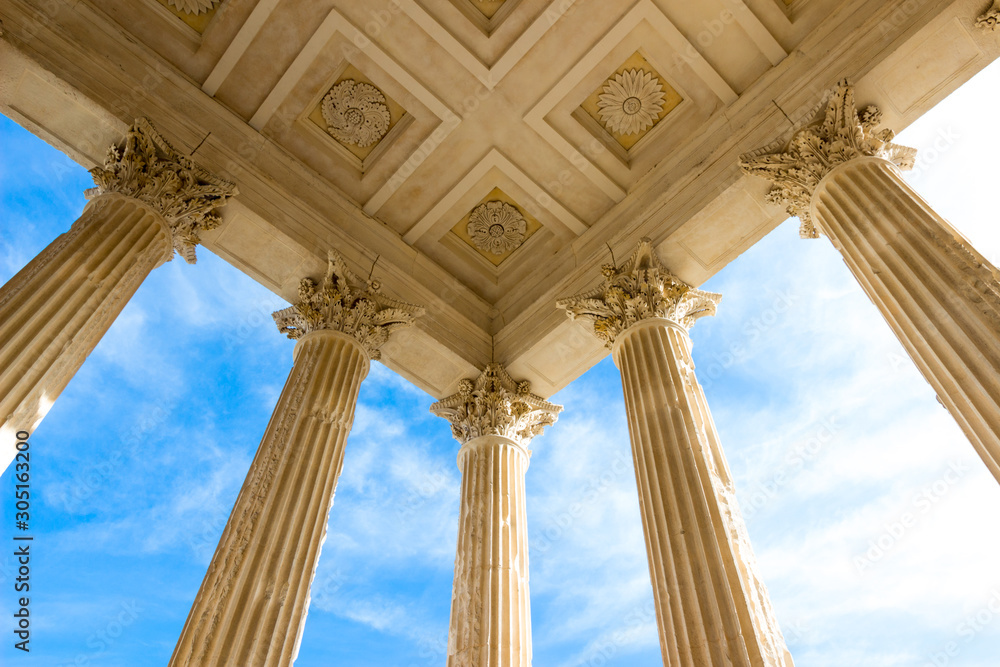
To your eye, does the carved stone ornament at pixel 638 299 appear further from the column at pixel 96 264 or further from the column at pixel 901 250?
the column at pixel 96 264

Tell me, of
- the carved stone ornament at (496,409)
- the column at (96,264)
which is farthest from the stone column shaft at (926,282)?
the column at (96,264)

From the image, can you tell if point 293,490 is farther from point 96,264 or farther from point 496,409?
point 496,409

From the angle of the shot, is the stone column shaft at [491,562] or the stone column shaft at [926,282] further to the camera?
the stone column shaft at [491,562]

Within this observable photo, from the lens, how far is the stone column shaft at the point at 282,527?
11.5 meters

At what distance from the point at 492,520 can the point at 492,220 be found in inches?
356

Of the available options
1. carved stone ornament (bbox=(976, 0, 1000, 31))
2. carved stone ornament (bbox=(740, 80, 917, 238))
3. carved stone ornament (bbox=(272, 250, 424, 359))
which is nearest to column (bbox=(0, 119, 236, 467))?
carved stone ornament (bbox=(272, 250, 424, 359))

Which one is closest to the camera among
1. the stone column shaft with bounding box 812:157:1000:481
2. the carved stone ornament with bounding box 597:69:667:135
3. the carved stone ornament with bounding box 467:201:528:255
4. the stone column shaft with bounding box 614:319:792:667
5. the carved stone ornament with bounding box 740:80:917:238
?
the stone column shaft with bounding box 812:157:1000:481

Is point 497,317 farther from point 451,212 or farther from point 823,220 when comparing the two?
point 823,220

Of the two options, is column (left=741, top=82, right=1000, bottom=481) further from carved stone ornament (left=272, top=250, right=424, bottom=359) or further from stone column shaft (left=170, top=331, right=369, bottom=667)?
stone column shaft (left=170, top=331, right=369, bottom=667)

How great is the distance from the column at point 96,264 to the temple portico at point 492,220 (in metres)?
0.05

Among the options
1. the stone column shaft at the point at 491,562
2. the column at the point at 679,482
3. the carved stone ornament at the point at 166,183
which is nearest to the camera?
the column at the point at 679,482

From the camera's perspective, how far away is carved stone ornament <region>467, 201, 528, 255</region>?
69.2 feet

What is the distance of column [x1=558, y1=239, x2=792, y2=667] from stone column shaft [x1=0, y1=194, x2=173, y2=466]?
1009cm

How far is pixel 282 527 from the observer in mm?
13148
